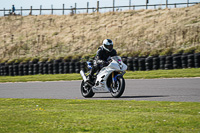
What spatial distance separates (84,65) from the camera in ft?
85.9

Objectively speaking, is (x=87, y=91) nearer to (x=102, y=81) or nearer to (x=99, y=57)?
(x=102, y=81)

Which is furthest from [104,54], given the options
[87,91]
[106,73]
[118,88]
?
[87,91]

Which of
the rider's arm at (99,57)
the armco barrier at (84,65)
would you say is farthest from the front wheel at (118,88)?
the armco barrier at (84,65)

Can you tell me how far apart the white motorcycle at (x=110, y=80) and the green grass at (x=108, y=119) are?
2.03 meters

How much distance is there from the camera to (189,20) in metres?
40.2

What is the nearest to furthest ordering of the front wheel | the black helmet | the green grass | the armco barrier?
1. the green grass
2. the front wheel
3. the black helmet
4. the armco barrier

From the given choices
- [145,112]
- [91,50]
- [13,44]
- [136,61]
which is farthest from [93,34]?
[145,112]

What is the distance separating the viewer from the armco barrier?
23672 millimetres

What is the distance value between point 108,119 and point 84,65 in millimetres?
19283

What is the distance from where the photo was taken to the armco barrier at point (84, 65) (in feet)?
77.7

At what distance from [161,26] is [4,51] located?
63.0 feet

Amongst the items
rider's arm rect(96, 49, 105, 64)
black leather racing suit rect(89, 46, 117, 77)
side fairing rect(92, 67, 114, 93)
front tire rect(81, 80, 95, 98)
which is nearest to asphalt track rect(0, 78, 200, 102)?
front tire rect(81, 80, 95, 98)

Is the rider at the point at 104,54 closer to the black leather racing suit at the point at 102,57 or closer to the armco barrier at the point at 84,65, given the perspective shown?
the black leather racing suit at the point at 102,57

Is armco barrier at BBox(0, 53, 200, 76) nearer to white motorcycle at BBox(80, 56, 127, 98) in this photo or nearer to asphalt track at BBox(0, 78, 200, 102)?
asphalt track at BBox(0, 78, 200, 102)
